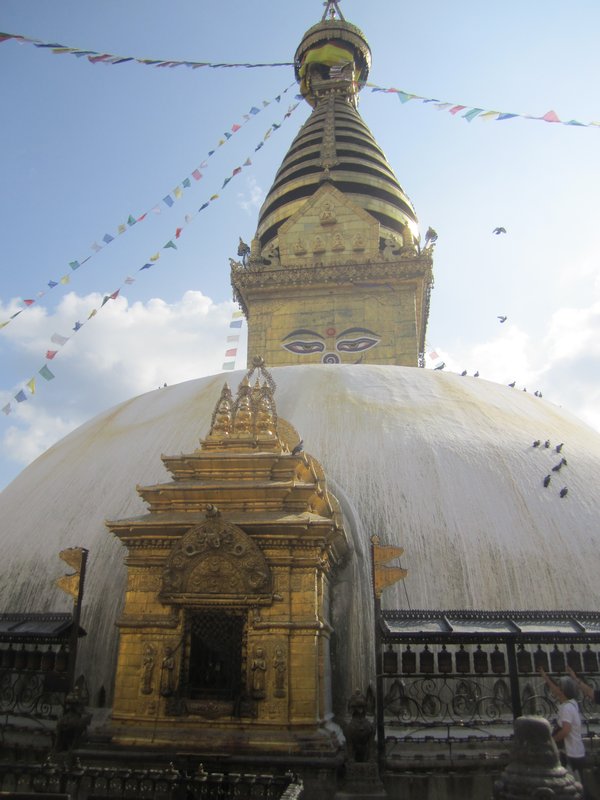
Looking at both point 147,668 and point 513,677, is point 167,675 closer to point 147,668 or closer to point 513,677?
point 147,668

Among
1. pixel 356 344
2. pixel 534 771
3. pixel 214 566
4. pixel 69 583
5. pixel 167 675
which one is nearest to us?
pixel 534 771

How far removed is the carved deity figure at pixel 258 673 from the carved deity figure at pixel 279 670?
0.09 meters

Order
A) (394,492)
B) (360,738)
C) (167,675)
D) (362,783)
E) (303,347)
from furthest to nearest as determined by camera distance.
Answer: (303,347)
(394,492)
(167,675)
(360,738)
(362,783)

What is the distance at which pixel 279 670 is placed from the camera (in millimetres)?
5098

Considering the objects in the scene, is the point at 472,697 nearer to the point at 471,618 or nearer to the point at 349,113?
the point at 471,618

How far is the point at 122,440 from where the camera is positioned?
914 cm

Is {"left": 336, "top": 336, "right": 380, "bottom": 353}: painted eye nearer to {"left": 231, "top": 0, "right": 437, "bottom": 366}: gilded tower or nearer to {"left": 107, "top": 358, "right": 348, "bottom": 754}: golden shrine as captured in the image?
{"left": 231, "top": 0, "right": 437, "bottom": 366}: gilded tower

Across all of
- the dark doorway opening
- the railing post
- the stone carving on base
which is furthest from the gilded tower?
the stone carving on base

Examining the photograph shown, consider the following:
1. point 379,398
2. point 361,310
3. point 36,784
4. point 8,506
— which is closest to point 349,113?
point 361,310

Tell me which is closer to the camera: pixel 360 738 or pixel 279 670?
pixel 360 738

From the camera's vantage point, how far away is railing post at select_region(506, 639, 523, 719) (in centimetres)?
516

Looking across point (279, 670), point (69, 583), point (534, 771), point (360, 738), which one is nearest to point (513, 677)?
point (360, 738)

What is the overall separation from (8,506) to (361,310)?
40.3ft

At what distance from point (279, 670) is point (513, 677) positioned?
1979 millimetres
